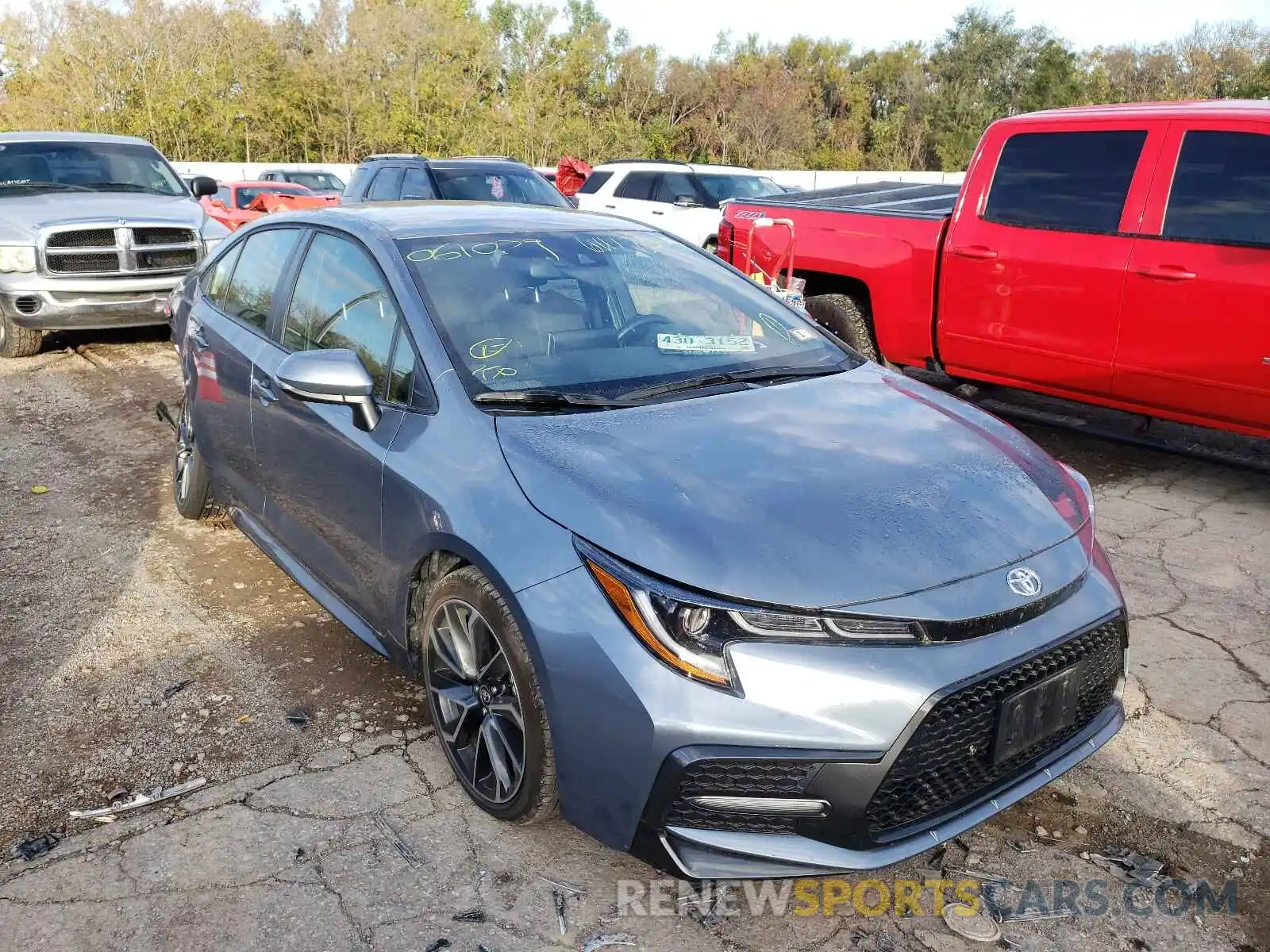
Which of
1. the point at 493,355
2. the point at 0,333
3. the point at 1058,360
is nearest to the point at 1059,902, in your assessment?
the point at 493,355

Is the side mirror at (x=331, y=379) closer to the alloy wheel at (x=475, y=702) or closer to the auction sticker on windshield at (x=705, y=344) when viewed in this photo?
the alloy wheel at (x=475, y=702)

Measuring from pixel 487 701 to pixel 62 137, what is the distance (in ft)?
31.1

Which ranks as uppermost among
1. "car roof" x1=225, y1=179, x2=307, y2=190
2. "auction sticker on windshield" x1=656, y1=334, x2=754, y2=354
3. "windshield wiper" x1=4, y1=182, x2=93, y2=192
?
"windshield wiper" x1=4, y1=182, x2=93, y2=192

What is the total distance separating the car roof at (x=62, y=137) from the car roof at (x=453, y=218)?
7.06 metres

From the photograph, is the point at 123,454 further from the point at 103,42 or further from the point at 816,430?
the point at 103,42

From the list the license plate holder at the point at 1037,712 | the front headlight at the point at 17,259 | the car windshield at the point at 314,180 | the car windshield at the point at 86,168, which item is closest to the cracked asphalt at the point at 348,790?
the license plate holder at the point at 1037,712

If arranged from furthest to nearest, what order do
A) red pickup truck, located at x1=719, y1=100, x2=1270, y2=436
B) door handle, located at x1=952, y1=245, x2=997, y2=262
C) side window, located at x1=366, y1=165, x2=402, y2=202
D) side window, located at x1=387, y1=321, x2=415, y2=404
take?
1. side window, located at x1=366, y1=165, x2=402, y2=202
2. door handle, located at x1=952, y1=245, x2=997, y2=262
3. red pickup truck, located at x1=719, y1=100, x2=1270, y2=436
4. side window, located at x1=387, y1=321, x2=415, y2=404

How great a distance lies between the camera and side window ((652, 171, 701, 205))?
1412 centimetres

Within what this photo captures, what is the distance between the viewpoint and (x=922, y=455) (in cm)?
289

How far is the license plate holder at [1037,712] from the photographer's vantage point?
2377mm

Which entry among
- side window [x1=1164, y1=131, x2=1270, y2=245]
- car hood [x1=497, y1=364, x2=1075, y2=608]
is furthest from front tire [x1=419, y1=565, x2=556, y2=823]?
side window [x1=1164, y1=131, x2=1270, y2=245]

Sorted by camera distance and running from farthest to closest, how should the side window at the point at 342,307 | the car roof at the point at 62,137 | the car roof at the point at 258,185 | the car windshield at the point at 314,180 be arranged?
the car windshield at the point at 314,180, the car roof at the point at 258,185, the car roof at the point at 62,137, the side window at the point at 342,307

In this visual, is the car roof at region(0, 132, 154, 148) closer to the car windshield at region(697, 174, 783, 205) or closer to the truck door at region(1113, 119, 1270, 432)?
the car windshield at region(697, 174, 783, 205)

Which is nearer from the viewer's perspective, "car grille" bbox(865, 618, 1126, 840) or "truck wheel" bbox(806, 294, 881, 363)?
"car grille" bbox(865, 618, 1126, 840)
